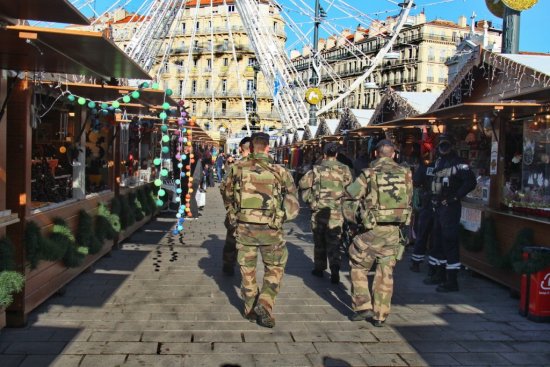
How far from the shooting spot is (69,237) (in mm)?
6598

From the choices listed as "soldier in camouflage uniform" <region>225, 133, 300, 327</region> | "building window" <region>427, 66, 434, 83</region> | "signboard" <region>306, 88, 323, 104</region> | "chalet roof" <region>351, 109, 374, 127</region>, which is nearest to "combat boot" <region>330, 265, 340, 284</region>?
"soldier in camouflage uniform" <region>225, 133, 300, 327</region>

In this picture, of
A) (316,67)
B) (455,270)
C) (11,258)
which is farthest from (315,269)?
(316,67)

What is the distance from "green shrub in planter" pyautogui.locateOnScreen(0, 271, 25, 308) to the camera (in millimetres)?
4730

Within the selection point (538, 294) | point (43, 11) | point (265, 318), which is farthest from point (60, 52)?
point (538, 294)

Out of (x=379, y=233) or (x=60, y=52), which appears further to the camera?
(x=379, y=233)

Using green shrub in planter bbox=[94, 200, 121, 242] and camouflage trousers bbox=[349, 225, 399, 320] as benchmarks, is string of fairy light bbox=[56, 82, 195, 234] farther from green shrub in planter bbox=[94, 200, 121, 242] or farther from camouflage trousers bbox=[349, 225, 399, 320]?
camouflage trousers bbox=[349, 225, 399, 320]

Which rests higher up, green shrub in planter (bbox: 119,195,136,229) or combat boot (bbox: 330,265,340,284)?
green shrub in planter (bbox: 119,195,136,229)

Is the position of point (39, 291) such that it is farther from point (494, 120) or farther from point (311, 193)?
point (494, 120)

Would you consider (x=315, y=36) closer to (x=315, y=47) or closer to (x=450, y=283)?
(x=315, y=47)

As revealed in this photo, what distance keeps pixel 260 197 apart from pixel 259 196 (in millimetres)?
14

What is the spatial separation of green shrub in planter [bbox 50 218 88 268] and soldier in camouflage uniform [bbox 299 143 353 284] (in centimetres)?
300

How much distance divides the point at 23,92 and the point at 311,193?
3.84m

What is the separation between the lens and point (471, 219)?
8.67 meters

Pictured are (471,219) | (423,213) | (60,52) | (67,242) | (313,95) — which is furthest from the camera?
(313,95)
